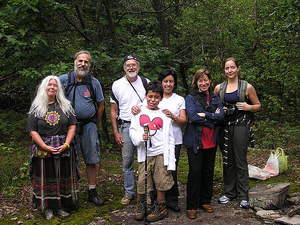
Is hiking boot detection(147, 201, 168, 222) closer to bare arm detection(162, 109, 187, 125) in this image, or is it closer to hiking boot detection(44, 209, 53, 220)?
bare arm detection(162, 109, 187, 125)

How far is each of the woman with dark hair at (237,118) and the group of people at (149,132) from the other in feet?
0.05

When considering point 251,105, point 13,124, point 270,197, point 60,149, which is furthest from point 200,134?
point 13,124

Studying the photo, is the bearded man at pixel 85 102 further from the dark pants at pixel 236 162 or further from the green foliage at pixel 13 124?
the green foliage at pixel 13 124

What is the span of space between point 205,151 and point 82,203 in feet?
6.85

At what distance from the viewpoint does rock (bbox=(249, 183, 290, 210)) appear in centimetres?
471

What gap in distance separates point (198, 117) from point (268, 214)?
1.59 m

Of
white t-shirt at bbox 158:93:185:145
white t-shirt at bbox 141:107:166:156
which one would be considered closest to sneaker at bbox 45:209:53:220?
white t-shirt at bbox 141:107:166:156

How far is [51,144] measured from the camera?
177 inches

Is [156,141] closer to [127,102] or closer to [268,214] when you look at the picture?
[127,102]

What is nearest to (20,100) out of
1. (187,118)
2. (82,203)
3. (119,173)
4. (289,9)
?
(119,173)

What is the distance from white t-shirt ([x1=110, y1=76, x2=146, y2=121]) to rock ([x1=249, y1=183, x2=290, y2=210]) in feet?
6.92

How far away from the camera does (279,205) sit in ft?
15.6

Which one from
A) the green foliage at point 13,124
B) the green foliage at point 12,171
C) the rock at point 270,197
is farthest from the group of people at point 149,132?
the green foliage at point 13,124

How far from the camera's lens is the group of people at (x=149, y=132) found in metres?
4.49
